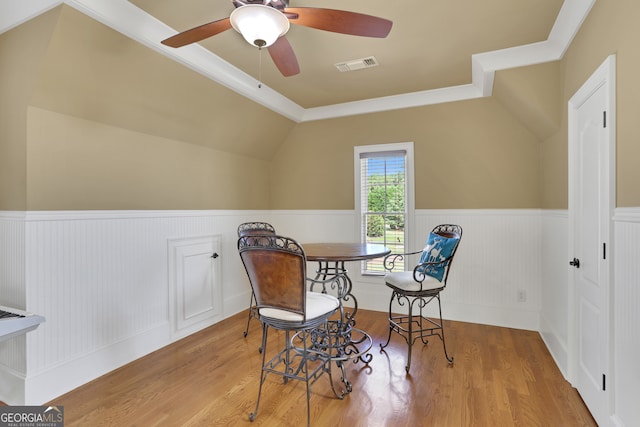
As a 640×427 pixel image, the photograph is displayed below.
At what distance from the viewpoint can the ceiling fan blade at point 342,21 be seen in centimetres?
162

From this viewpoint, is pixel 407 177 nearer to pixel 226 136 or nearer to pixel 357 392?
pixel 226 136

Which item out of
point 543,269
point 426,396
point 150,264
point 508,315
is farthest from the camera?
point 508,315

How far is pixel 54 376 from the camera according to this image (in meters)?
2.29

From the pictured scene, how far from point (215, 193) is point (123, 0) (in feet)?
6.92

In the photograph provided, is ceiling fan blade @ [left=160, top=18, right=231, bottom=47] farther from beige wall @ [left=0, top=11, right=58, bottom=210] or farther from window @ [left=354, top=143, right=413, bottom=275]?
window @ [left=354, top=143, right=413, bottom=275]

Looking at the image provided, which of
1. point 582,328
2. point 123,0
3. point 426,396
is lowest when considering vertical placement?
point 426,396

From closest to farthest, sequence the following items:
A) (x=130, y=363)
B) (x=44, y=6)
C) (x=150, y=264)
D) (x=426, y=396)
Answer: (x=44, y=6)
(x=426, y=396)
(x=130, y=363)
(x=150, y=264)

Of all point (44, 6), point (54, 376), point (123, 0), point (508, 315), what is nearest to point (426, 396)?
point (508, 315)

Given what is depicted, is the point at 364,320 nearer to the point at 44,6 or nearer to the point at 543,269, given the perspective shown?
the point at 543,269

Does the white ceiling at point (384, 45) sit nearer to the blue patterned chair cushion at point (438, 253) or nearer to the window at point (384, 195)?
the window at point (384, 195)

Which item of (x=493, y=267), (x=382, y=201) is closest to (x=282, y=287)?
(x=382, y=201)

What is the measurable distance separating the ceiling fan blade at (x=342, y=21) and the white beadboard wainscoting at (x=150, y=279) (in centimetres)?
158

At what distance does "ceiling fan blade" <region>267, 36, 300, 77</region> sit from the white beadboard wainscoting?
1.87m

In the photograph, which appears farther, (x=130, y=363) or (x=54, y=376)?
(x=130, y=363)
